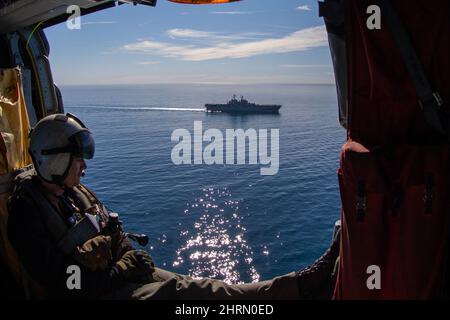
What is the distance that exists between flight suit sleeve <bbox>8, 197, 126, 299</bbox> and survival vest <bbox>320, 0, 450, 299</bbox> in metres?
2.09

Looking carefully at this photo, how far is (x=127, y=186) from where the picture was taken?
42.5m

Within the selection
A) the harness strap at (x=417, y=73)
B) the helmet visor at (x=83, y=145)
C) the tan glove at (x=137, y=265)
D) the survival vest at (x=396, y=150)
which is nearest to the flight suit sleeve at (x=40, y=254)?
the tan glove at (x=137, y=265)

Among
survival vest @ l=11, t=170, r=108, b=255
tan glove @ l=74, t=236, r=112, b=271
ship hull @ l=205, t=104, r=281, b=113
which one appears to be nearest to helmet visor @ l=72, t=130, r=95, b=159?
survival vest @ l=11, t=170, r=108, b=255

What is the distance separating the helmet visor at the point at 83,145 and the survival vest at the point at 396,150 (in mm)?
2244

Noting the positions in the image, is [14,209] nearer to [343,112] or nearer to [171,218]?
[343,112]

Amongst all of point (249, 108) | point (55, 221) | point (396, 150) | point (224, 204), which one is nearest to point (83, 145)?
point (55, 221)

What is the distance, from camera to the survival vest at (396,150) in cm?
197

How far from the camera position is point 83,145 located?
3.43m

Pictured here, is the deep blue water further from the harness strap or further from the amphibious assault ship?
the amphibious assault ship

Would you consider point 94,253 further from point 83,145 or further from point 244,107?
point 244,107

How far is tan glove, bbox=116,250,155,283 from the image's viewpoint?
3643 millimetres

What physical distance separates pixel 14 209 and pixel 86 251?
0.65 metres

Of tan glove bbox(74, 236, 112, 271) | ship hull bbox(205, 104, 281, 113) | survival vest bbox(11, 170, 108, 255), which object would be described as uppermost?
ship hull bbox(205, 104, 281, 113)
